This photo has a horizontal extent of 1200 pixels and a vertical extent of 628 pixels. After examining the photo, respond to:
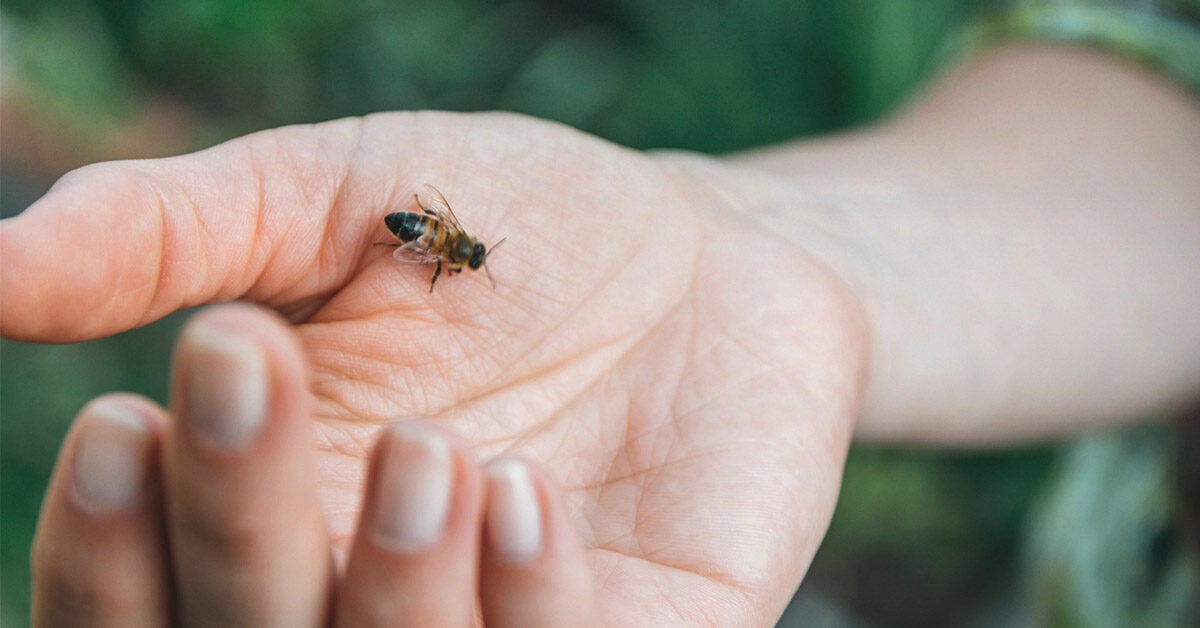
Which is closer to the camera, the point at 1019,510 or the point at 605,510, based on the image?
the point at 605,510

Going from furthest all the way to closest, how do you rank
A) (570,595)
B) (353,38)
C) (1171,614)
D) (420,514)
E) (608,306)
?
1. (353,38)
2. (1171,614)
3. (608,306)
4. (570,595)
5. (420,514)

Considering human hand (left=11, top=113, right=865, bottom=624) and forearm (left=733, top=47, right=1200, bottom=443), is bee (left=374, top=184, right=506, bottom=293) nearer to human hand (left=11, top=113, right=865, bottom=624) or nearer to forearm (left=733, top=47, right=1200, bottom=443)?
human hand (left=11, top=113, right=865, bottom=624)

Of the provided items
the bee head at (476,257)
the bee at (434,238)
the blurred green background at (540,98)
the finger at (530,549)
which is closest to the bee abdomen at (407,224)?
the bee at (434,238)

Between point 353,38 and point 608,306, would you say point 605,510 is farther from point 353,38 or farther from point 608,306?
point 353,38

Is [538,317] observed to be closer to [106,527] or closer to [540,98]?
[106,527]

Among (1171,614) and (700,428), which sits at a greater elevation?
(700,428)

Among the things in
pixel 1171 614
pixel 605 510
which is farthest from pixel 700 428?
pixel 1171 614

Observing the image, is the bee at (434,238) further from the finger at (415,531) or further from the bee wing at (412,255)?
the finger at (415,531)

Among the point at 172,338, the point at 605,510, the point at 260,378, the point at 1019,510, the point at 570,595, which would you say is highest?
the point at 260,378
